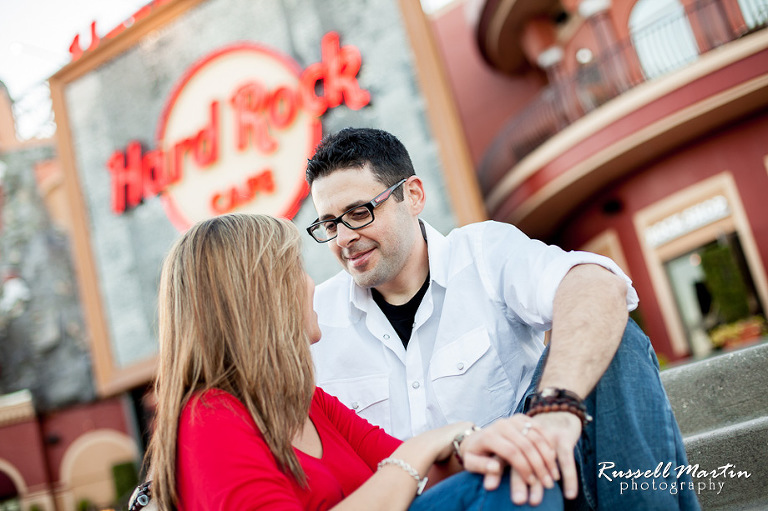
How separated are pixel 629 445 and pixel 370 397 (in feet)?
3.20

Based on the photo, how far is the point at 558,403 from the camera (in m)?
1.56

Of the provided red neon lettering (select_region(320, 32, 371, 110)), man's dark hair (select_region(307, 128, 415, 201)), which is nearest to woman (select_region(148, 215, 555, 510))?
man's dark hair (select_region(307, 128, 415, 201))

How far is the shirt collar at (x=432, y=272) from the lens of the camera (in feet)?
8.10

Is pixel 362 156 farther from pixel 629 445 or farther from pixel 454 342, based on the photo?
pixel 629 445

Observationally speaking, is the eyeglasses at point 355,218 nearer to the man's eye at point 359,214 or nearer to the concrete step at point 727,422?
the man's eye at point 359,214

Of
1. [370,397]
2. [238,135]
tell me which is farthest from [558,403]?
[238,135]

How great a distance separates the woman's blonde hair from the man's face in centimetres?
90

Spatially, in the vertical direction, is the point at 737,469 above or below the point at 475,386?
below

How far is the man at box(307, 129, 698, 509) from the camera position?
65.1 inches

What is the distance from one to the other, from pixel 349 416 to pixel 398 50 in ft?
23.1

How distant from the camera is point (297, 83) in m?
9.05

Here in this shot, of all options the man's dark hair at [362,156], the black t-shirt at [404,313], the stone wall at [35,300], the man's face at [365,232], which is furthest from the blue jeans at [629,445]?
Answer: the stone wall at [35,300]

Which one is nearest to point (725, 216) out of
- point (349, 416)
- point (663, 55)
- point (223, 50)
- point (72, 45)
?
point (663, 55)

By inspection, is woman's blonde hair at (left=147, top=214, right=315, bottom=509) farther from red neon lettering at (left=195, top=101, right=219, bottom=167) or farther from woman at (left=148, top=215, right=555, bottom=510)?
red neon lettering at (left=195, top=101, right=219, bottom=167)
